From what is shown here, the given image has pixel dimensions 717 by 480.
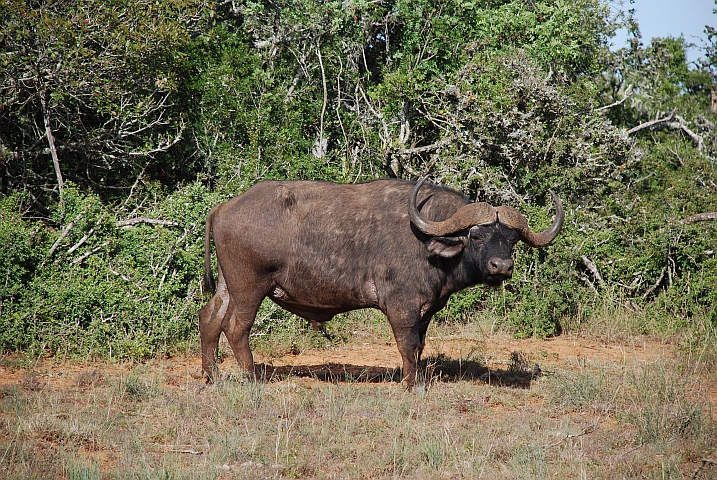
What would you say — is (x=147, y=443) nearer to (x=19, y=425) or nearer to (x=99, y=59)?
(x=19, y=425)

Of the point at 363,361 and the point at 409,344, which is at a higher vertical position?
the point at 409,344

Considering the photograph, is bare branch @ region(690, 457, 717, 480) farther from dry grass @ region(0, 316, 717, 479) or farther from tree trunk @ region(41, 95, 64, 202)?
tree trunk @ region(41, 95, 64, 202)

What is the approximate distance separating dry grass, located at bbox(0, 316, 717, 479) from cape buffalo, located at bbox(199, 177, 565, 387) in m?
0.70

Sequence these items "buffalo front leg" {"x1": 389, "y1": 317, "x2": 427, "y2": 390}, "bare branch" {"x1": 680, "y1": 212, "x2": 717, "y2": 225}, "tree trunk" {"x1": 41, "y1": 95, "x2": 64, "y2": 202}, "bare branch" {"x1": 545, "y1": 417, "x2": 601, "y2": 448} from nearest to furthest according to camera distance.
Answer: "bare branch" {"x1": 545, "y1": 417, "x2": 601, "y2": 448} < "buffalo front leg" {"x1": 389, "y1": 317, "x2": 427, "y2": 390} < "tree trunk" {"x1": 41, "y1": 95, "x2": 64, "y2": 202} < "bare branch" {"x1": 680, "y1": 212, "x2": 717, "y2": 225}

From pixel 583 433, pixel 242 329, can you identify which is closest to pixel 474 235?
pixel 583 433

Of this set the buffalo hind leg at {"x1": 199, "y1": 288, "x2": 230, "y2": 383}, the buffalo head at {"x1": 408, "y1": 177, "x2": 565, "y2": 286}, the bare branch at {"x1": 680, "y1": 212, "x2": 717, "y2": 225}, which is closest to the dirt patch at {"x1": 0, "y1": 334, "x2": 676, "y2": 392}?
the buffalo hind leg at {"x1": 199, "y1": 288, "x2": 230, "y2": 383}

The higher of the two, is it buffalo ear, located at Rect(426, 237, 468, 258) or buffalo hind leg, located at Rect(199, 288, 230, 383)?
buffalo ear, located at Rect(426, 237, 468, 258)

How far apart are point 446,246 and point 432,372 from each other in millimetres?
1383

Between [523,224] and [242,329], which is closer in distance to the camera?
[523,224]

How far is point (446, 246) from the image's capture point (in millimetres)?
6953

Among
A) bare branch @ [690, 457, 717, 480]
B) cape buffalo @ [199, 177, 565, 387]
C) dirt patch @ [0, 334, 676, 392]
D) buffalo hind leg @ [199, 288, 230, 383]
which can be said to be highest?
cape buffalo @ [199, 177, 565, 387]

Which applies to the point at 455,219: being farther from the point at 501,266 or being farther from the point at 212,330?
the point at 212,330

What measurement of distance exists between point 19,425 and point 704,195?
10307mm

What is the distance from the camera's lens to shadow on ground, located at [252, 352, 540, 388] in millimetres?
7820
